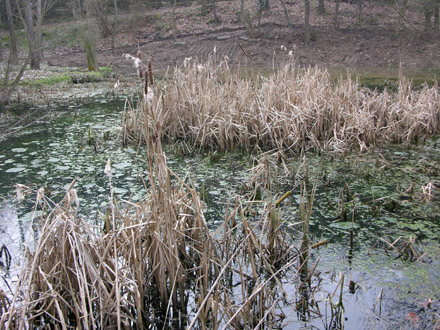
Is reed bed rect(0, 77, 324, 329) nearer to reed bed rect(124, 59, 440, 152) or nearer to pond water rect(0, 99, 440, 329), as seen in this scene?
pond water rect(0, 99, 440, 329)

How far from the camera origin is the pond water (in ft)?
10.6

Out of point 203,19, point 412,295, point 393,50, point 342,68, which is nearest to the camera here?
point 412,295

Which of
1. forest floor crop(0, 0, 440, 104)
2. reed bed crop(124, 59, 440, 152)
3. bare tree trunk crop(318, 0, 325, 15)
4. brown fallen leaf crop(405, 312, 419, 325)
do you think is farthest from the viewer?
bare tree trunk crop(318, 0, 325, 15)

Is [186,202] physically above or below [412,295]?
above

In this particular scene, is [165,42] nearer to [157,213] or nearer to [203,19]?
[203,19]

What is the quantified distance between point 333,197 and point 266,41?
18.1 meters

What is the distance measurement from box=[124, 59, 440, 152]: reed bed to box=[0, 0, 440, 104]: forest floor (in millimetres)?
6719

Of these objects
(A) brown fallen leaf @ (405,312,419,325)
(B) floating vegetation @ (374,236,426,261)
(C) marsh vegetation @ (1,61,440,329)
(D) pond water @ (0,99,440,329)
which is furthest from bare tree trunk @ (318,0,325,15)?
(A) brown fallen leaf @ (405,312,419,325)

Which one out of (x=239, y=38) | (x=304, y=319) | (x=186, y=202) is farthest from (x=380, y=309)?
(x=239, y=38)

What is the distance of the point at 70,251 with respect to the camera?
2773 mm

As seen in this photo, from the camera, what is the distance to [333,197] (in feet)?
16.3

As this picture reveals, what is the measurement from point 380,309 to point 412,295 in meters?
0.33

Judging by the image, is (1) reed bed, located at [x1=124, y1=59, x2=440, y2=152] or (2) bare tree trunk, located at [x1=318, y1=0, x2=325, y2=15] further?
(2) bare tree trunk, located at [x1=318, y1=0, x2=325, y2=15]

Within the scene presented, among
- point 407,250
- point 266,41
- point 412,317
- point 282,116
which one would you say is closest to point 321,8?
point 266,41
